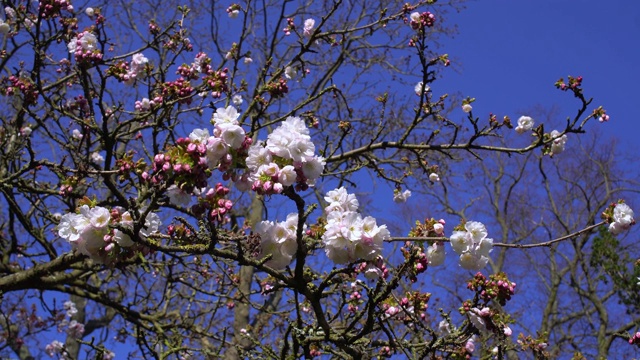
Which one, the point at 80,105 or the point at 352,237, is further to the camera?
the point at 80,105

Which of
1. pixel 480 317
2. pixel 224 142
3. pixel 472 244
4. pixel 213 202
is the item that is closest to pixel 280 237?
pixel 213 202

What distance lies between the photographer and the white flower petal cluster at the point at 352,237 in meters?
2.26

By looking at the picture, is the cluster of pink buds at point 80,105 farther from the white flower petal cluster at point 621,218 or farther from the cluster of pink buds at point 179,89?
the white flower petal cluster at point 621,218

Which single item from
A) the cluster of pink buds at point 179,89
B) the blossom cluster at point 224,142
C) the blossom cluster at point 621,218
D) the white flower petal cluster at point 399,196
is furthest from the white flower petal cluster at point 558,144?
the blossom cluster at point 224,142

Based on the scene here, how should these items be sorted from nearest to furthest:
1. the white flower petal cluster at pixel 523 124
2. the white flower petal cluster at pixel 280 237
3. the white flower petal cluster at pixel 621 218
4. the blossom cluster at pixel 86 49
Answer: the white flower petal cluster at pixel 280 237 → the white flower petal cluster at pixel 621 218 → the blossom cluster at pixel 86 49 → the white flower petal cluster at pixel 523 124

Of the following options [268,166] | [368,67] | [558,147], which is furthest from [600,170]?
[268,166]

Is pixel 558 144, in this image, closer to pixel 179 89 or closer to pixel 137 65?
pixel 179 89

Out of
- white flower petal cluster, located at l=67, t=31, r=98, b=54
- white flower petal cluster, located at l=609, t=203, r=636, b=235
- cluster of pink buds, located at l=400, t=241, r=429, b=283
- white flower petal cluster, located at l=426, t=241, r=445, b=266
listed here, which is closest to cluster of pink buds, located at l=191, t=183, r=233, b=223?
cluster of pink buds, located at l=400, t=241, r=429, b=283

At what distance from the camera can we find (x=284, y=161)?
220 cm

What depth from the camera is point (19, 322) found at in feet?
32.5

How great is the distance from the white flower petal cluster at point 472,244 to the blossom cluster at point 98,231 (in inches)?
51.9

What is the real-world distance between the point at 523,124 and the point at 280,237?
3.76 metres

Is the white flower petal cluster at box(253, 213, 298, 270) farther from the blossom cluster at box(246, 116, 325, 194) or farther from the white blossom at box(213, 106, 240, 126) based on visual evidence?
the white blossom at box(213, 106, 240, 126)

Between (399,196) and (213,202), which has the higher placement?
(399,196)
